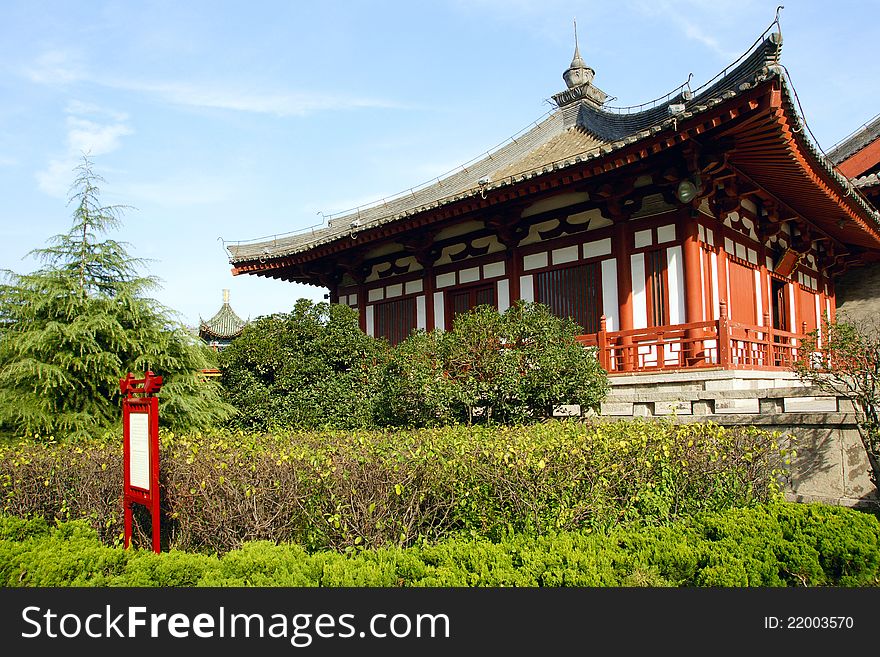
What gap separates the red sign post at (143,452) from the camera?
4.43m

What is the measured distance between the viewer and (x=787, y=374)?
903 centimetres

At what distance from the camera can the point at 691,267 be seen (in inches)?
348

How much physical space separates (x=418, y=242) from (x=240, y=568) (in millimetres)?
8568

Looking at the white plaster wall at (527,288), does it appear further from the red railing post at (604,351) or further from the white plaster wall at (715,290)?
the white plaster wall at (715,290)

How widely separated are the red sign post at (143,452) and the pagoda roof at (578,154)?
5827 millimetres

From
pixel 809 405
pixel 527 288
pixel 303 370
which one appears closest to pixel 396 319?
pixel 527 288

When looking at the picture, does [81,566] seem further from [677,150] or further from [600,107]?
[600,107]

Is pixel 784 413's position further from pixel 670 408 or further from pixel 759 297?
pixel 759 297

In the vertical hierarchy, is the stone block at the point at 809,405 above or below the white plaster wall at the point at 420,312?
below

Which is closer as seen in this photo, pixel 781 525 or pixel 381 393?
pixel 781 525

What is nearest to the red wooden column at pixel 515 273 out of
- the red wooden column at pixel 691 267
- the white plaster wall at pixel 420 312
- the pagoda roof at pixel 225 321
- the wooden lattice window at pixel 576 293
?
the wooden lattice window at pixel 576 293

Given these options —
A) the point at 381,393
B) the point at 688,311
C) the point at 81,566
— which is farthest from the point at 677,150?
the point at 81,566

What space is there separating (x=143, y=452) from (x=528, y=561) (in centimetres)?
271

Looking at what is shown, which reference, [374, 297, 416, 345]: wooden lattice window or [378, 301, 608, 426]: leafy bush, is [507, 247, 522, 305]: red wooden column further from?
[378, 301, 608, 426]: leafy bush
